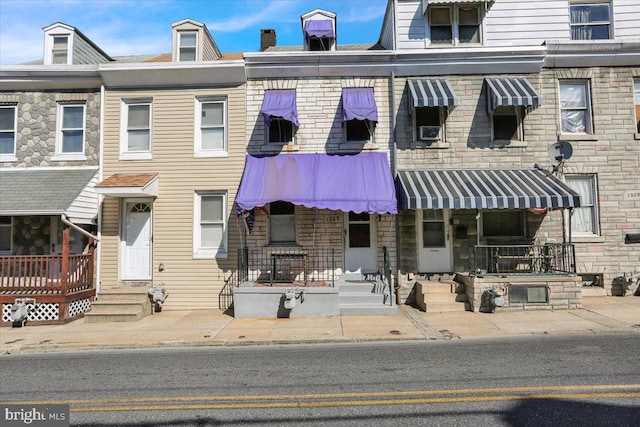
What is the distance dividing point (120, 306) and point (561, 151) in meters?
12.7

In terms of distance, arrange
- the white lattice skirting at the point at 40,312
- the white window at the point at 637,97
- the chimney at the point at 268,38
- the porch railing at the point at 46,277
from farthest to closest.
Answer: the chimney at the point at 268,38
the white window at the point at 637,97
the porch railing at the point at 46,277
the white lattice skirting at the point at 40,312

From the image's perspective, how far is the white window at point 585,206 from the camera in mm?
11461

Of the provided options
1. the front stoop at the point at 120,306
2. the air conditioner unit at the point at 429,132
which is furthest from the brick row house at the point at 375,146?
the front stoop at the point at 120,306

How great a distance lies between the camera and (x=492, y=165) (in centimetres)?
1144

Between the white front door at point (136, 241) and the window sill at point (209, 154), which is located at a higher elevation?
the window sill at point (209, 154)

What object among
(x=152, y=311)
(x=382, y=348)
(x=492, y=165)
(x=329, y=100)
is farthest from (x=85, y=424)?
(x=492, y=165)

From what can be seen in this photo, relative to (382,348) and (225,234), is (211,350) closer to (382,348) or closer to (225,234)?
(382,348)

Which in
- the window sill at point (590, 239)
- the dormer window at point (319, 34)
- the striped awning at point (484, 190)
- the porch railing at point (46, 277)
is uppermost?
the dormer window at point (319, 34)

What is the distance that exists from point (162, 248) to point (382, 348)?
7201 mm

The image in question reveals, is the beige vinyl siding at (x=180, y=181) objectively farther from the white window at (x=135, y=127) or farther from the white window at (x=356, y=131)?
the white window at (x=356, y=131)

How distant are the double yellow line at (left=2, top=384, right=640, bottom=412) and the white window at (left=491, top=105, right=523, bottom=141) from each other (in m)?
8.18

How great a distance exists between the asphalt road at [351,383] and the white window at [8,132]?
722 cm

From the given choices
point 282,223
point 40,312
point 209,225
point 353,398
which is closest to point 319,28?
point 282,223

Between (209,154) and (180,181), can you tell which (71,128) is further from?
(209,154)
